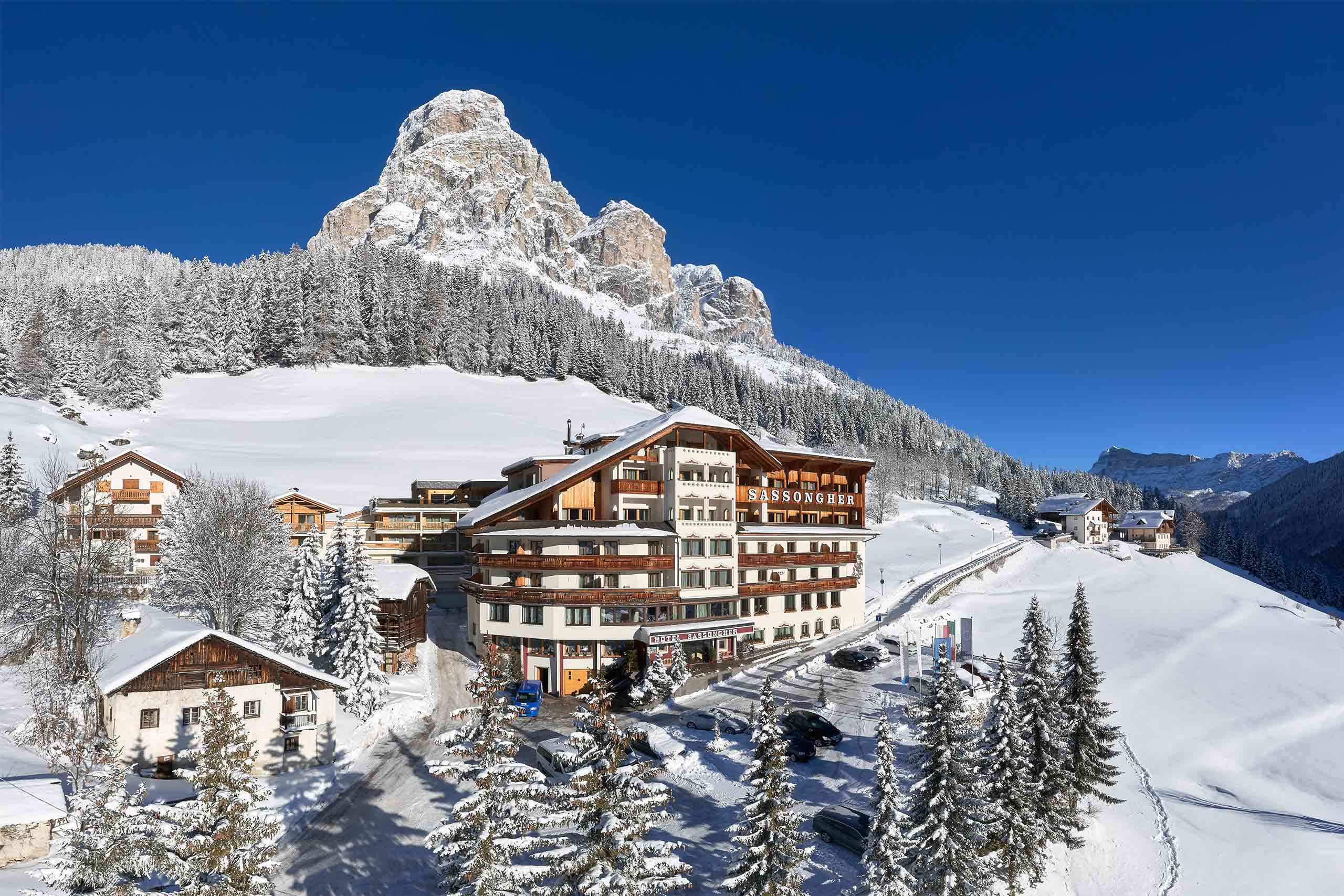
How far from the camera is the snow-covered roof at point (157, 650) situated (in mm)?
27078

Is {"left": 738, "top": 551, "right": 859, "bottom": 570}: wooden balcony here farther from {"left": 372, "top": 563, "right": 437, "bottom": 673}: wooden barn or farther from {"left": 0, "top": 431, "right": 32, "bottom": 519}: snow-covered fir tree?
{"left": 0, "top": 431, "right": 32, "bottom": 519}: snow-covered fir tree

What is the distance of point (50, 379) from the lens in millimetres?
98750

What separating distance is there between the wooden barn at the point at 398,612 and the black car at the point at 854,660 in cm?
2765

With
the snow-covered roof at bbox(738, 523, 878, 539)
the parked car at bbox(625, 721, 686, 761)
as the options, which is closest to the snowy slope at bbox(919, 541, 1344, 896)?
the snow-covered roof at bbox(738, 523, 878, 539)

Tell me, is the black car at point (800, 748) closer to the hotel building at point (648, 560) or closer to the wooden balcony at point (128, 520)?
the hotel building at point (648, 560)

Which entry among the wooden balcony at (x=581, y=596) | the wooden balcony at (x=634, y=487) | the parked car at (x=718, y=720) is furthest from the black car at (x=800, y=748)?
the wooden balcony at (x=634, y=487)

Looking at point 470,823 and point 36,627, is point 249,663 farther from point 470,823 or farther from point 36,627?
point 470,823

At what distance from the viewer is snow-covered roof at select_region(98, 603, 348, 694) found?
1066 inches

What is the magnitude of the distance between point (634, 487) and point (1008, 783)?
29.3m

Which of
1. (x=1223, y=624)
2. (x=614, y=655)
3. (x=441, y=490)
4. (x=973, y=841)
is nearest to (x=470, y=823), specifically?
(x=973, y=841)

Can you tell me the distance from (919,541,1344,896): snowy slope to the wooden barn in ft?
117

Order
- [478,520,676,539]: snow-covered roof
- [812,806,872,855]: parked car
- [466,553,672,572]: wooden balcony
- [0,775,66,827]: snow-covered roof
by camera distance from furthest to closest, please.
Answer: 1. [478,520,676,539]: snow-covered roof
2. [466,553,672,572]: wooden balcony
3. [812,806,872,855]: parked car
4. [0,775,66,827]: snow-covered roof

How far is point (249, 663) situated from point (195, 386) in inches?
4167

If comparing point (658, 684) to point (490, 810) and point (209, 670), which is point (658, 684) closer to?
point (209, 670)
